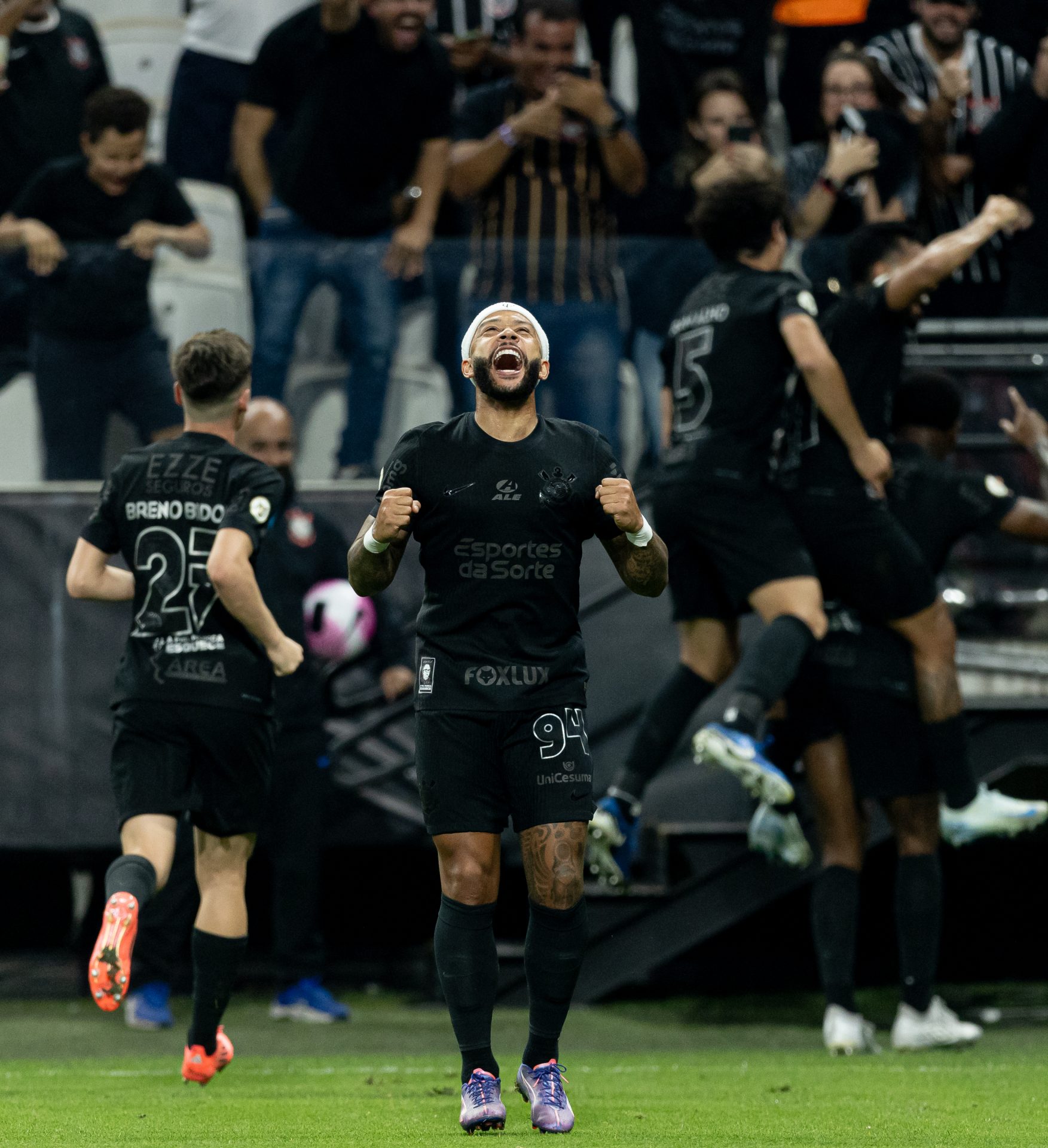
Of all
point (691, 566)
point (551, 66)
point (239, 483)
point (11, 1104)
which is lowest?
point (11, 1104)

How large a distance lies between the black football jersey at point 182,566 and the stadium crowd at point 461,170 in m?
2.39

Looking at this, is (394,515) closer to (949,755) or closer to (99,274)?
(949,755)

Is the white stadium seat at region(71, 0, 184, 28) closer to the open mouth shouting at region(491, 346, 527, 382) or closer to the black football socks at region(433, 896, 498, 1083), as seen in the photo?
the open mouth shouting at region(491, 346, 527, 382)

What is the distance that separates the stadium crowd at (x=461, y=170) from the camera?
7.93m

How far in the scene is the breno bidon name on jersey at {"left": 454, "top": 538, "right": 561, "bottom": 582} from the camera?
14.9 feet

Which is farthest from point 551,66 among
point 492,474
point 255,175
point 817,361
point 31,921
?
point 31,921

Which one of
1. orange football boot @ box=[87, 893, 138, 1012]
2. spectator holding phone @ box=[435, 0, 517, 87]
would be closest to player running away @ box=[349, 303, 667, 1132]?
orange football boot @ box=[87, 893, 138, 1012]

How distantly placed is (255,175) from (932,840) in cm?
450

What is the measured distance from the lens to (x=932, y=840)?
6.67m

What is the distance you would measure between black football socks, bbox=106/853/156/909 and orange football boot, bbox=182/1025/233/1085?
54cm

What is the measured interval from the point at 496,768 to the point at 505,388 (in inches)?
38.3

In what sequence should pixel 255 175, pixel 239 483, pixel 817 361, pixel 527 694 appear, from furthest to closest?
pixel 255 175 < pixel 817 361 < pixel 239 483 < pixel 527 694

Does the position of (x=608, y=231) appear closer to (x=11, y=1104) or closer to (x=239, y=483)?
(x=239, y=483)

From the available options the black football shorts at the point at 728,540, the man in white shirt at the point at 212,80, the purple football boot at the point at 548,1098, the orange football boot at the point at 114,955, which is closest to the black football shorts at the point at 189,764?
the orange football boot at the point at 114,955
